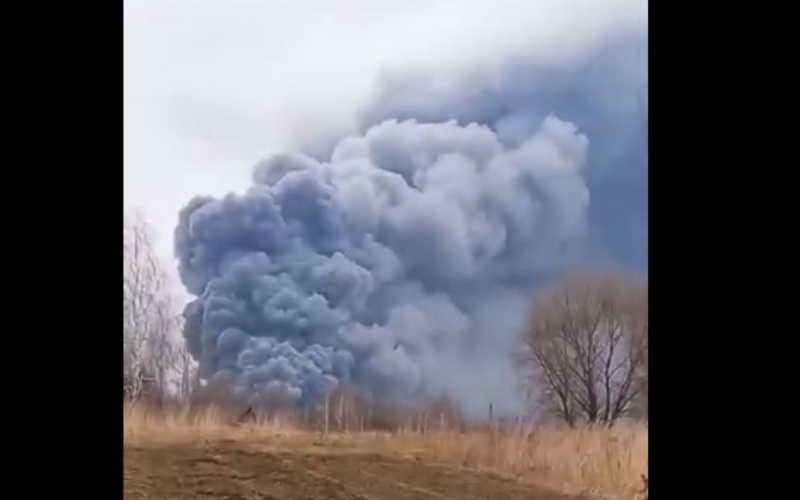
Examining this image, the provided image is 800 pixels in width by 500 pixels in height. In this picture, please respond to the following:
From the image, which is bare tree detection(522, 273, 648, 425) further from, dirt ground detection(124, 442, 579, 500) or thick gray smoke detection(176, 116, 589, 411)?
dirt ground detection(124, 442, 579, 500)

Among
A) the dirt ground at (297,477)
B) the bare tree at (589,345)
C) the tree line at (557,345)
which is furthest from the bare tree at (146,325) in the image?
the bare tree at (589,345)

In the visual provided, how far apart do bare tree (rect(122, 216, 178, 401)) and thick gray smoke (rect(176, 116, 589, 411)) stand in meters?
0.06

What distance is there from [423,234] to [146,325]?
0.69m

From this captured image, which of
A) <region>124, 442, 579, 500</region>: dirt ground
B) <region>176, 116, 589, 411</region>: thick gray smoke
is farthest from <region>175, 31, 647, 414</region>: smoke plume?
<region>124, 442, 579, 500</region>: dirt ground

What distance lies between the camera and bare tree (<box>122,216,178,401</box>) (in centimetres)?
244

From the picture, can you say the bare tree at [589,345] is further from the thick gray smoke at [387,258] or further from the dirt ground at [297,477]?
the dirt ground at [297,477]

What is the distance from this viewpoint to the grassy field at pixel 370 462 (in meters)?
2.45

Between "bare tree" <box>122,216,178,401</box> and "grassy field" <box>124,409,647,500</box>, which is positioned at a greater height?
"bare tree" <box>122,216,178,401</box>
